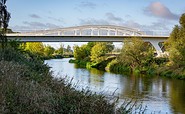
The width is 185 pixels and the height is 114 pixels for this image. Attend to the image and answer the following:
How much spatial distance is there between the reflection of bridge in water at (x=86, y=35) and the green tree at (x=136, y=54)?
6.03 metres

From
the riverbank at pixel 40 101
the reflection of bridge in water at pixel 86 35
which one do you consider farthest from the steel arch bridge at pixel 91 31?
the riverbank at pixel 40 101

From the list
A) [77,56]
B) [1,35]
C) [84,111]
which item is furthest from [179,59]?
[77,56]

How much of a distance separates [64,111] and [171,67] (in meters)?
47.0

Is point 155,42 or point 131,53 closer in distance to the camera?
point 131,53

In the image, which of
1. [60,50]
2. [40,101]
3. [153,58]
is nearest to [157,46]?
[153,58]

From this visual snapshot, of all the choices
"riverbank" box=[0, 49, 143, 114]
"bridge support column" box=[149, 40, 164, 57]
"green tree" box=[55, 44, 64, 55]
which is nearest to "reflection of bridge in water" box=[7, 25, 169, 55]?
"bridge support column" box=[149, 40, 164, 57]

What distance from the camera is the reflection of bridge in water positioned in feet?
216

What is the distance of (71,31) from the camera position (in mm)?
68625

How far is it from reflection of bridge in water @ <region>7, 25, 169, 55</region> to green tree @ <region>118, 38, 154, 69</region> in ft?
19.8

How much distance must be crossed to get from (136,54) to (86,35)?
37.7 ft

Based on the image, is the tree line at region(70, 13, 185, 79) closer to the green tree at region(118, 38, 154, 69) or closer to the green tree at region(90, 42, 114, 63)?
the green tree at region(118, 38, 154, 69)

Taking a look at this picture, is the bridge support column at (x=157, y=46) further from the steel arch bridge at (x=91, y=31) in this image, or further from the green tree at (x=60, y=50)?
the green tree at (x=60, y=50)

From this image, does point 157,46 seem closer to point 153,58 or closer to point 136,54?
point 153,58

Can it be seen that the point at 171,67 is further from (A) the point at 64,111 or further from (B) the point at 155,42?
(A) the point at 64,111
